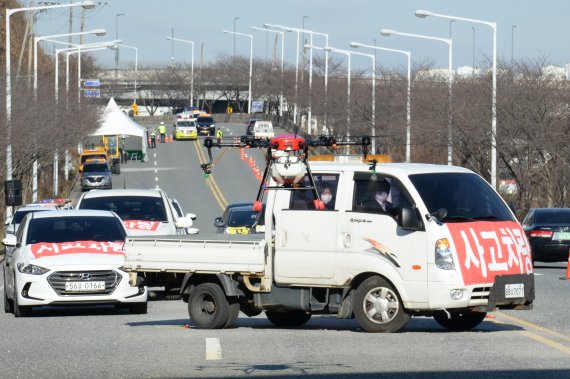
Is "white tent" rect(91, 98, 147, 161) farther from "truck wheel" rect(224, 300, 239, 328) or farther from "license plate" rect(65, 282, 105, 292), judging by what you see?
"truck wheel" rect(224, 300, 239, 328)

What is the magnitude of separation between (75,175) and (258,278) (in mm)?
75713

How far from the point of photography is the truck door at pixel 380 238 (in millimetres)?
15164

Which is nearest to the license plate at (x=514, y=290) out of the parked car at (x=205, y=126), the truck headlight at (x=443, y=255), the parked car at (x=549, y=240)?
the truck headlight at (x=443, y=255)

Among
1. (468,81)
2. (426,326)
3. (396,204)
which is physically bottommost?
(426,326)

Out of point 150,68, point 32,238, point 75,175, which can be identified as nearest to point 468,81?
point 75,175

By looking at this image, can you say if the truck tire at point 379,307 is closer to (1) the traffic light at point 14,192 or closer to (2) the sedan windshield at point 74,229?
(2) the sedan windshield at point 74,229

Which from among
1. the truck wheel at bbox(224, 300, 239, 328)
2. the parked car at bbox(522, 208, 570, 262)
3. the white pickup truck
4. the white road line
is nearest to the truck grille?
the white pickup truck

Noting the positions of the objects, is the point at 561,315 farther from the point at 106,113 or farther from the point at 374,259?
the point at 106,113

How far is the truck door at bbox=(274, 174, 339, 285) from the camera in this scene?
1588 centimetres

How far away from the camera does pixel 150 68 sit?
189m

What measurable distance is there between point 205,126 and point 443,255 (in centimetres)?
10328

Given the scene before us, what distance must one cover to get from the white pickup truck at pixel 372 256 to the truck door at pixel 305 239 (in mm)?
11

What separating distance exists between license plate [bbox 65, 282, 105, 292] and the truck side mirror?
5799mm

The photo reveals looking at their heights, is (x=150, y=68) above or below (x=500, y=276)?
above
